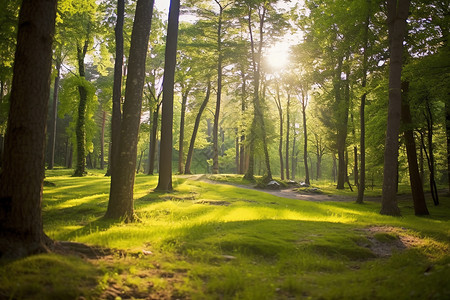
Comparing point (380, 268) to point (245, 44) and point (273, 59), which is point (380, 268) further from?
point (273, 59)

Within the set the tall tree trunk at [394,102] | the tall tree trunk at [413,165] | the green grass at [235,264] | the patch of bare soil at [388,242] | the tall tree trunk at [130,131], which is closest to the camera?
the green grass at [235,264]

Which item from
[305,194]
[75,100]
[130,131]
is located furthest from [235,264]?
[75,100]

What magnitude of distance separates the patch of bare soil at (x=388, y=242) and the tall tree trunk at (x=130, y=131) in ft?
21.5

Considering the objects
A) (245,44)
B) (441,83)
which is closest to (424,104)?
(441,83)

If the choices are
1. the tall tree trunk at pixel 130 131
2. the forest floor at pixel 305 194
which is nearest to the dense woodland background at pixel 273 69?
the tall tree trunk at pixel 130 131

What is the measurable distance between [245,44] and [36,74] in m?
26.7

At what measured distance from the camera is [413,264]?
16.8ft

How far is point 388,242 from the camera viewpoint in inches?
271

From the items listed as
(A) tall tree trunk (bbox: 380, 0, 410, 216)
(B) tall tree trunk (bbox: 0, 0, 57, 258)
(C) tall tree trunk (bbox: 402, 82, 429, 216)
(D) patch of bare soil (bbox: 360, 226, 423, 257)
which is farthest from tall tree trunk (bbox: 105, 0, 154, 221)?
(C) tall tree trunk (bbox: 402, 82, 429, 216)

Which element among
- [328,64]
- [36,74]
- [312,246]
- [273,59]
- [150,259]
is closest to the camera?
[36,74]

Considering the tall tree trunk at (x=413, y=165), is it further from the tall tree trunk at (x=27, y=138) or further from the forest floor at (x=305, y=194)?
the tall tree trunk at (x=27, y=138)

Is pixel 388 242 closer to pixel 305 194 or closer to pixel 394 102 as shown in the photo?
pixel 394 102

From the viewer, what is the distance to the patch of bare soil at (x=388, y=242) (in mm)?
6273

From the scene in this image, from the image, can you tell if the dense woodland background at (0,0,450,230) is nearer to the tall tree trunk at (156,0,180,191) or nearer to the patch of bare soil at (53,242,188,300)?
the tall tree trunk at (156,0,180,191)
